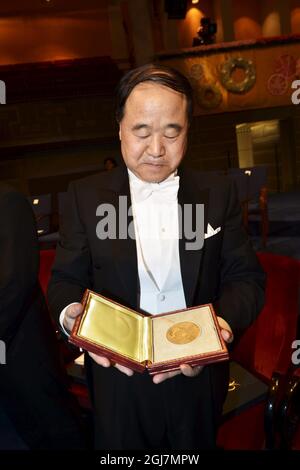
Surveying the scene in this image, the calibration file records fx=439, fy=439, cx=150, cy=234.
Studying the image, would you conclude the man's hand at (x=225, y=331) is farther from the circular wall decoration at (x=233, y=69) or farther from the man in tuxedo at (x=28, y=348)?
the circular wall decoration at (x=233, y=69)

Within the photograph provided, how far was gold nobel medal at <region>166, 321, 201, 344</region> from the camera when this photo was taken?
3.67 ft

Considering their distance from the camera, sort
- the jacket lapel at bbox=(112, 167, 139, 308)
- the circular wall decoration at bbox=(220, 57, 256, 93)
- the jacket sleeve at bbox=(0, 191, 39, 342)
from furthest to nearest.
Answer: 1. the circular wall decoration at bbox=(220, 57, 256, 93)
2. the jacket sleeve at bbox=(0, 191, 39, 342)
3. the jacket lapel at bbox=(112, 167, 139, 308)

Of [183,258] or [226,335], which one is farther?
[183,258]

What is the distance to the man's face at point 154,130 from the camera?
1.16 metres

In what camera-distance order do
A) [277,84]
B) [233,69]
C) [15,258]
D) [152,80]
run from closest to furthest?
[152,80] → [15,258] → [233,69] → [277,84]

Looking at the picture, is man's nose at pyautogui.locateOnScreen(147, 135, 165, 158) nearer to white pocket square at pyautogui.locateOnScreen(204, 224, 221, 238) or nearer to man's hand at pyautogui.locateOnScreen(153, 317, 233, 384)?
white pocket square at pyautogui.locateOnScreen(204, 224, 221, 238)

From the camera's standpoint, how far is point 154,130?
3.84 ft

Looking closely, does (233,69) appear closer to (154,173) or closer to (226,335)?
(154,173)

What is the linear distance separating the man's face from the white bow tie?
8cm

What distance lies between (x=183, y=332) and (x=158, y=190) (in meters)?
0.44
